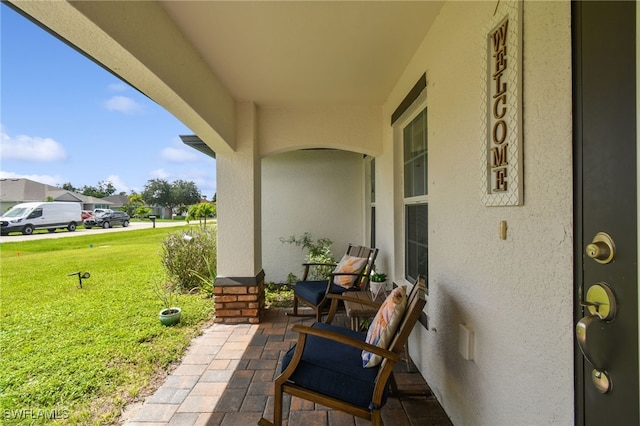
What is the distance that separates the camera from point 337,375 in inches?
62.8

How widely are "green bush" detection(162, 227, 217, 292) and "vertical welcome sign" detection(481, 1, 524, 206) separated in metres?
4.54

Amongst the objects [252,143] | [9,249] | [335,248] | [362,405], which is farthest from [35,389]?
[9,249]

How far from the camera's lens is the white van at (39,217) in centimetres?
1416

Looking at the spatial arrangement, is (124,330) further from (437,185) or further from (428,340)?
(437,185)

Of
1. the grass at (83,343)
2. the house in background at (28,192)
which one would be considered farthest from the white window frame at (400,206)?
the house in background at (28,192)

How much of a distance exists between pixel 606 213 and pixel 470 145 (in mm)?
853

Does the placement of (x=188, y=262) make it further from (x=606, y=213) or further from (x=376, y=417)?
(x=606, y=213)

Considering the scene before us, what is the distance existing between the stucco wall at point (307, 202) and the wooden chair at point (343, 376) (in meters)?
3.41

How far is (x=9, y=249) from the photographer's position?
10.0m

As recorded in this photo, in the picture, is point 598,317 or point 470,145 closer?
point 598,317

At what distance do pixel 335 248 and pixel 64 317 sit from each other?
392 cm

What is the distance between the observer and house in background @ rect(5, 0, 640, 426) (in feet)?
2.64

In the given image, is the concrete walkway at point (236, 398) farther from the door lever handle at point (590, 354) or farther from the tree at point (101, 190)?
the tree at point (101, 190)

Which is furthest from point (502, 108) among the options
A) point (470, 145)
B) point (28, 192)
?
point (28, 192)
